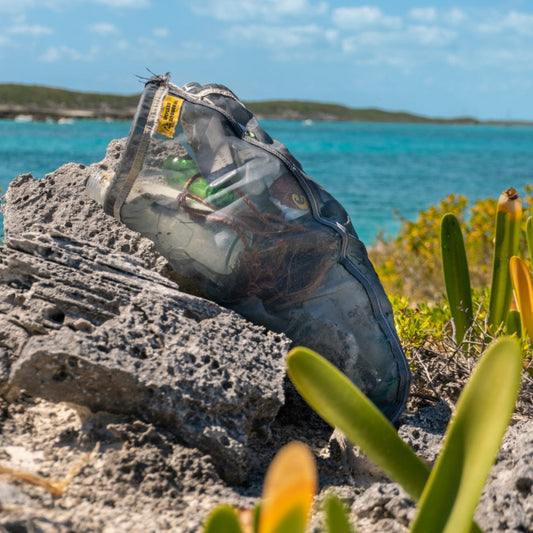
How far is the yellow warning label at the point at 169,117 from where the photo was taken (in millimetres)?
2162

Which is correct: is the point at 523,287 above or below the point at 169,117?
below

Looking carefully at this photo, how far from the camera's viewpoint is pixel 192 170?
87.2 inches

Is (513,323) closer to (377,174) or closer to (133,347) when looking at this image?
(133,347)

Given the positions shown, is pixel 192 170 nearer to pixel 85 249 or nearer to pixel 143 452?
pixel 85 249

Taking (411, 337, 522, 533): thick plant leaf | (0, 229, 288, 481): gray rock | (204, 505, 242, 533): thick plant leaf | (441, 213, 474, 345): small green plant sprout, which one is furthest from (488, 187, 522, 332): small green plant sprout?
(204, 505, 242, 533): thick plant leaf

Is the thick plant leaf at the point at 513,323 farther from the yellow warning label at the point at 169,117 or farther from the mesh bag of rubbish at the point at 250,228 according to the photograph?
the yellow warning label at the point at 169,117

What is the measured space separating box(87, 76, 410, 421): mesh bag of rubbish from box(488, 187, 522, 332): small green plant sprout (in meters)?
0.91

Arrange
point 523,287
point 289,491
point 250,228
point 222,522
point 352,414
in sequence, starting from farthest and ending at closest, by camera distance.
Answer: point 523,287 < point 250,228 < point 352,414 < point 222,522 < point 289,491

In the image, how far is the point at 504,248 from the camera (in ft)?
10.1

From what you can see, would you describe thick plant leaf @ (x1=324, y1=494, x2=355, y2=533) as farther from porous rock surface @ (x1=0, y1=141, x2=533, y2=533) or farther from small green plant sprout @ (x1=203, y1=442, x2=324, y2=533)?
porous rock surface @ (x1=0, y1=141, x2=533, y2=533)

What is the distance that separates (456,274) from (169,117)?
1.49m

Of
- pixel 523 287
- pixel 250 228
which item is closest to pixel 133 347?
pixel 250 228

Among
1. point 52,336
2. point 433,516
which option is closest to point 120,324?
point 52,336

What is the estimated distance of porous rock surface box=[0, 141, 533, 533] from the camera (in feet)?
5.51
